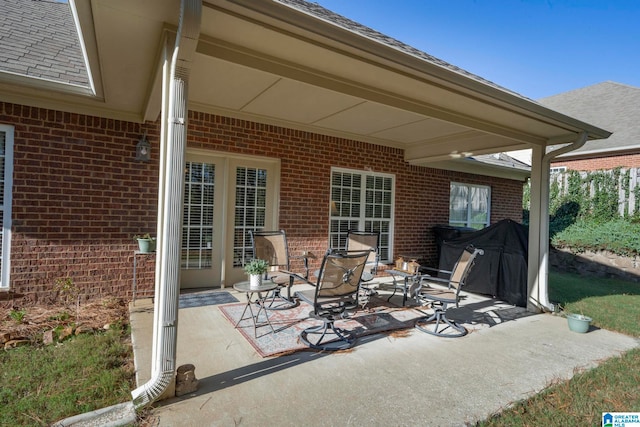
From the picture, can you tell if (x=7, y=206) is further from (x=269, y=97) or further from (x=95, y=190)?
(x=269, y=97)

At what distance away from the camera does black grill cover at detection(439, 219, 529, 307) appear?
5734 mm

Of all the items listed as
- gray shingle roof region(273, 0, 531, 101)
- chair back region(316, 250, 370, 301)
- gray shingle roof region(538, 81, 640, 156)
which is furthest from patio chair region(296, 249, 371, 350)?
gray shingle roof region(538, 81, 640, 156)

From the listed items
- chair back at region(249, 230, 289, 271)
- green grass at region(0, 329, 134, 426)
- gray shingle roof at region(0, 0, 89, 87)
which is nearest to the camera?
green grass at region(0, 329, 134, 426)

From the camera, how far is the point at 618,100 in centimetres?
1509

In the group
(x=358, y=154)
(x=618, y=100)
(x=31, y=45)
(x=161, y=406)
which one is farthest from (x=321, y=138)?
(x=618, y=100)

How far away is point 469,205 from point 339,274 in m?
Result: 6.93

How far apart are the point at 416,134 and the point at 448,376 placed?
4497 millimetres

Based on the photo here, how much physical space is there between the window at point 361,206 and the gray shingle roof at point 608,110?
1054 centimetres

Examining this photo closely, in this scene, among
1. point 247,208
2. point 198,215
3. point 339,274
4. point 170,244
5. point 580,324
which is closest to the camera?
point 170,244

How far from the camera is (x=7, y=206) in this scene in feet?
13.5

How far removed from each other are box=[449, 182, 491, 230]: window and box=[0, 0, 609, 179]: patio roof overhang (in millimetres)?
2687

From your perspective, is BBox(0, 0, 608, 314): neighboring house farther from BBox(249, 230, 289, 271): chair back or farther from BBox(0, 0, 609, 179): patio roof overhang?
BBox(249, 230, 289, 271): chair back

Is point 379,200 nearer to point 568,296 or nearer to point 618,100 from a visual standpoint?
point 568,296

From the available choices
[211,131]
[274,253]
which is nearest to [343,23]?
[211,131]
